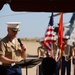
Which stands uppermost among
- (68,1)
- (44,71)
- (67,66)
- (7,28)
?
(68,1)

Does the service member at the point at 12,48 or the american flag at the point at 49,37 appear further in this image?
the american flag at the point at 49,37

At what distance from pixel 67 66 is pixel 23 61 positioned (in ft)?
20.9

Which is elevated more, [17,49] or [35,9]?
[35,9]

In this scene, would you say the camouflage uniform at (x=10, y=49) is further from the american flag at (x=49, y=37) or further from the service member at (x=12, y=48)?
the american flag at (x=49, y=37)

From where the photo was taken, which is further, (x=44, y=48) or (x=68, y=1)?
(x=44, y=48)

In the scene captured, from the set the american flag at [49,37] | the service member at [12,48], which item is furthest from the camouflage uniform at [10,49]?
the american flag at [49,37]

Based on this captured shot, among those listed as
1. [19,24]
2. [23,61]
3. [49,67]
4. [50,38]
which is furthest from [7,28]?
[50,38]

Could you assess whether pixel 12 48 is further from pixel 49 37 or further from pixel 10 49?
pixel 49 37

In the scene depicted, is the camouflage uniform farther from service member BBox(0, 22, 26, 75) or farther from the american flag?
the american flag

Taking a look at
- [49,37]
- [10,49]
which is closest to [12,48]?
[10,49]

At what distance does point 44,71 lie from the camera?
586 cm

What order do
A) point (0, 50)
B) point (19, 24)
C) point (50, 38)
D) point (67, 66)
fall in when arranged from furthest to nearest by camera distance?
1. point (67, 66)
2. point (50, 38)
3. point (19, 24)
4. point (0, 50)

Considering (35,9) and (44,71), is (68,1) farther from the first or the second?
(44,71)

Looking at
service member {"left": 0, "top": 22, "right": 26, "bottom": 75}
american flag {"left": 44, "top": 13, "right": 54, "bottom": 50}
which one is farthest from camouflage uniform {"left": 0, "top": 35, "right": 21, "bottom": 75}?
american flag {"left": 44, "top": 13, "right": 54, "bottom": 50}
